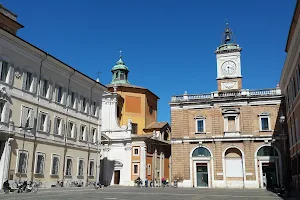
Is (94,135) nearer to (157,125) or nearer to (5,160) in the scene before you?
(5,160)

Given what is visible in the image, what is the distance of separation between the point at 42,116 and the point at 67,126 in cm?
370

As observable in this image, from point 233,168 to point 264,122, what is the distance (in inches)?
287

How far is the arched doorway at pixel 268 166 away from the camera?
→ 40.9m

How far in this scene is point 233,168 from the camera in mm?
42219

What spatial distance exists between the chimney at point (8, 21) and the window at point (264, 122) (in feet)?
102

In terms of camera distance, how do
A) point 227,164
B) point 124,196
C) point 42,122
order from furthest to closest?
point 227,164, point 42,122, point 124,196

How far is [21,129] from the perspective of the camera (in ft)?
85.5

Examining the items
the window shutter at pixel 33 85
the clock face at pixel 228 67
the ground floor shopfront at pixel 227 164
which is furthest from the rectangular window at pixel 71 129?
the clock face at pixel 228 67

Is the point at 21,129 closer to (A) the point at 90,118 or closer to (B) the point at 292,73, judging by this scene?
(A) the point at 90,118

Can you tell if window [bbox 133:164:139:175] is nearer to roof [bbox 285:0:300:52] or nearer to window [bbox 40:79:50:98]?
window [bbox 40:79:50:98]

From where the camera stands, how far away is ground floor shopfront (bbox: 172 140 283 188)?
4119 cm

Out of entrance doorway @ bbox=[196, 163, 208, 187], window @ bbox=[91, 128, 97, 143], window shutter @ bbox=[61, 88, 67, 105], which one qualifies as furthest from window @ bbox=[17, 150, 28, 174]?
entrance doorway @ bbox=[196, 163, 208, 187]

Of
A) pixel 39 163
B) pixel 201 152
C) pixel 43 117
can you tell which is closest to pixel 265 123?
pixel 201 152

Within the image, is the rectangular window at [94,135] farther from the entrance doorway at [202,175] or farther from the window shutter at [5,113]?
the entrance doorway at [202,175]
